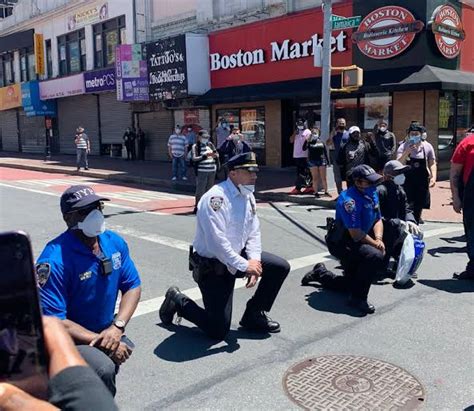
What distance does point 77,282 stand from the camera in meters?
3.02

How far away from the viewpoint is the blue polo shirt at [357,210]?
17.8 feet

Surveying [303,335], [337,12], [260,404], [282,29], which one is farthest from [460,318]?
[282,29]

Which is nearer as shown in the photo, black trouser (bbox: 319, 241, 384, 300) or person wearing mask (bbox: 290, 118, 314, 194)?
black trouser (bbox: 319, 241, 384, 300)

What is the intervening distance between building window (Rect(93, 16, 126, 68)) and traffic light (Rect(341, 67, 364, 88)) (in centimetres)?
1687

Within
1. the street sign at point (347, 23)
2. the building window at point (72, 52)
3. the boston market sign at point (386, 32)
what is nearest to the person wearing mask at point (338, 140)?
the street sign at point (347, 23)

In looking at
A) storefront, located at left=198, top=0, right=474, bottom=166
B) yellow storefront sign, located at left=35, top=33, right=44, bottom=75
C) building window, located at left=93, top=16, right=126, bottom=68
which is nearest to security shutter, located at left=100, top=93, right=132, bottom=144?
building window, located at left=93, top=16, right=126, bottom=68

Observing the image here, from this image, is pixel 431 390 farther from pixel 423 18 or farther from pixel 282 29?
pixel 282 29

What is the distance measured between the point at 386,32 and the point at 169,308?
525 inches

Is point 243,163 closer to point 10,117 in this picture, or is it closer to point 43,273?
point 43,273

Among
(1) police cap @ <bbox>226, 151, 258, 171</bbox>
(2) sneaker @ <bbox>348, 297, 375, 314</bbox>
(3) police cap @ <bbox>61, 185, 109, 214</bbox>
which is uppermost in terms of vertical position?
(1) police cap @ <bbox>226, 151, 258, 171</bbox>

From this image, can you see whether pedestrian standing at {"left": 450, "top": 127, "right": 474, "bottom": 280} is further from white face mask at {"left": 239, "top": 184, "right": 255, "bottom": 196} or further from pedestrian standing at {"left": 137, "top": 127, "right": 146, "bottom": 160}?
pedestrian standing at {"left": 137, "top": 127, "right": 146, "bottom": 160}

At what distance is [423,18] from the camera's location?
15.1m

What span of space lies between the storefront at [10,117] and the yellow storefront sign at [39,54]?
2684 mm

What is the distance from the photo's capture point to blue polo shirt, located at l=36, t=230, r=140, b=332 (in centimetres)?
294
